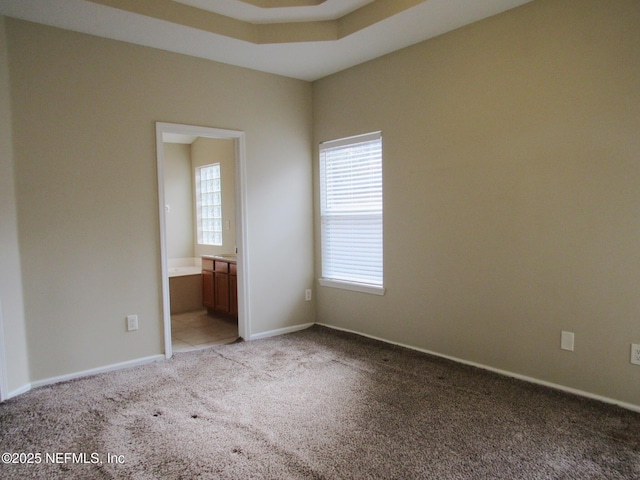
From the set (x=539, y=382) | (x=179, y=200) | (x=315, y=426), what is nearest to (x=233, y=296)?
(x=179, y=200)

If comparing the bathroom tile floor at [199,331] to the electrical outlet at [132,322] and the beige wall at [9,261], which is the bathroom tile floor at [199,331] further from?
the beige wall at [9,261]

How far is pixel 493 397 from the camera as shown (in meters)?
2.74

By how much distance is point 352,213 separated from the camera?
4.24 meters

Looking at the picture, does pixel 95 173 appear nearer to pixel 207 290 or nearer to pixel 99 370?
pixel 99 370

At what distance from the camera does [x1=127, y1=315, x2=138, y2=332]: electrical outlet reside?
3468 millimetres

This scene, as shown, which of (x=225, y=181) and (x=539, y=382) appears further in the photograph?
(x=225, y=181)

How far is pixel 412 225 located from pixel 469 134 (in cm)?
88

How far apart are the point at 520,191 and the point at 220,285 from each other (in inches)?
136

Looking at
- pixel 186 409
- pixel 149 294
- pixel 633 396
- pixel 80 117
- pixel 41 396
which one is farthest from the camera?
pixel 149 294

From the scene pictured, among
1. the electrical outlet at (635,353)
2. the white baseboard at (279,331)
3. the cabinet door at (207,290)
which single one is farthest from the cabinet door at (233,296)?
the electrical outlet at (635,353)

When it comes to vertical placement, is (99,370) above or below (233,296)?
below

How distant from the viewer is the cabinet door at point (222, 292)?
4.91m

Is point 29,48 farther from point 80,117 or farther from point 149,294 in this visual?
point 149,294

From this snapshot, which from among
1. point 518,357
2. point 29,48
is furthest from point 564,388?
point 29,48
